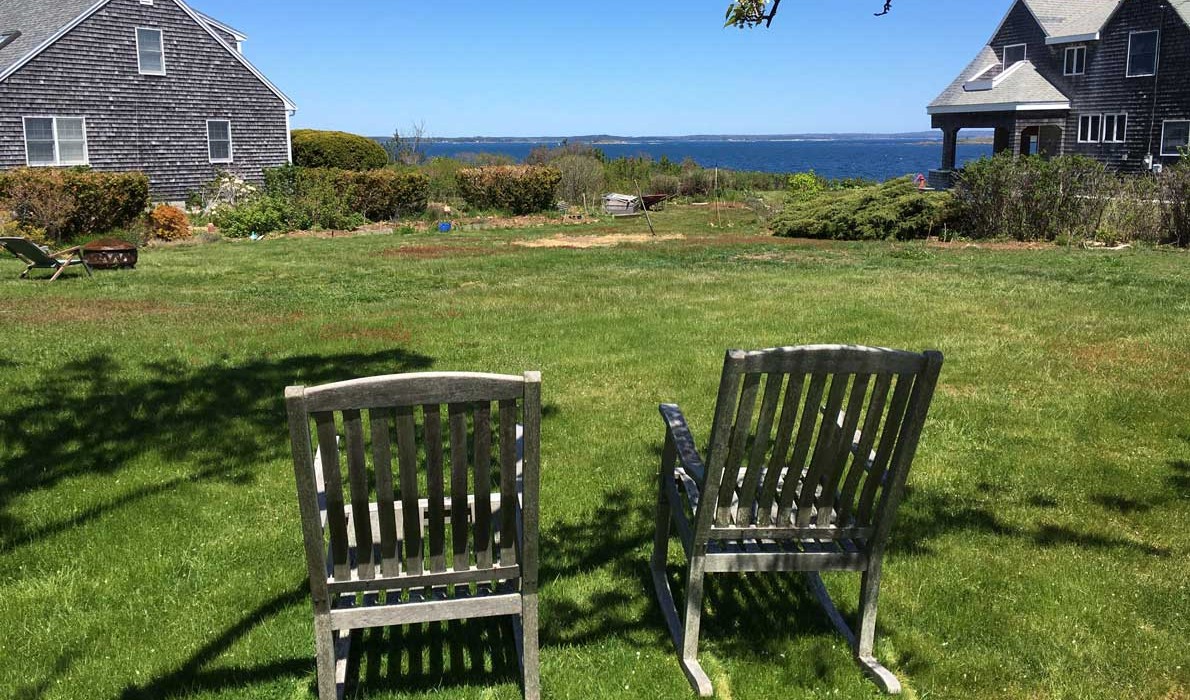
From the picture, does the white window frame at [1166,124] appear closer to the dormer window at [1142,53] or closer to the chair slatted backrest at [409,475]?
the dormer window at [1142,53]

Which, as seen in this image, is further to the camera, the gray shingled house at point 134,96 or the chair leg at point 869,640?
the gray shingled house at point 134,96

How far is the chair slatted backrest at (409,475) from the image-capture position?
2.79m

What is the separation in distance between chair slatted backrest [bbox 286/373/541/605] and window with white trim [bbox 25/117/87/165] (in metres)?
27.4

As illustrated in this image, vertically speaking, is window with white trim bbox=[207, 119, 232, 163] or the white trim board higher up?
the white trim board

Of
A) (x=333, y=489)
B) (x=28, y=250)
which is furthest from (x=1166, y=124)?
(x=333, y=489)

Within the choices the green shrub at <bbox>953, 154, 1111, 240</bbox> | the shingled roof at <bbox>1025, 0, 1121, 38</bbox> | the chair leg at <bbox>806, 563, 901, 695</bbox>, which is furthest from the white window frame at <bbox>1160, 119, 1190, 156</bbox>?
the chair leg at <bbox>806, 563, 901, 695</bbox>

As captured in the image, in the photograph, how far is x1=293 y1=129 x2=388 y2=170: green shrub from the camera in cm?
3503

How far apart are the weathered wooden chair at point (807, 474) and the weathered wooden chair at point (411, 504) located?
2.28ft

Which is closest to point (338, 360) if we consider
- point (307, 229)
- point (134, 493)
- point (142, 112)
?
point (134, 493)

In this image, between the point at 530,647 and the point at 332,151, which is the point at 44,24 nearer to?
the point at 332,151

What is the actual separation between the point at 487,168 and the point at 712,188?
41.3 ft

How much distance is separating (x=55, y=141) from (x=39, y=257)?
1419 centimetres

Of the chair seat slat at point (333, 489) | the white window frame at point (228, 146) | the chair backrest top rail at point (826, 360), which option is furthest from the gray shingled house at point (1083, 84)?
the chair seat slat at point (333, 489)

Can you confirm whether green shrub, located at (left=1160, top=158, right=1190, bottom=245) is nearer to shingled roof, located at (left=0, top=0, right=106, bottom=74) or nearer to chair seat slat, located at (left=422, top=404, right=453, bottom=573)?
chair seat slat, located at (left=422, top=404, right=453, bottom=573)
